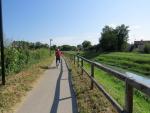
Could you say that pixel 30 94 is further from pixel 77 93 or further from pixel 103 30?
pixel 103 30

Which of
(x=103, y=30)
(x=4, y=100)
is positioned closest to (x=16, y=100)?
(x=4, y=100)

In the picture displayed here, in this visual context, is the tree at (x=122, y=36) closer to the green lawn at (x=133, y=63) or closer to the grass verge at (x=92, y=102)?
the green lawn at (x=133, y=63)

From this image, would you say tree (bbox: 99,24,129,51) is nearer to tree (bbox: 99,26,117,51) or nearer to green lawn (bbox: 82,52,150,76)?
tree (bbox: 99,26,117,51)

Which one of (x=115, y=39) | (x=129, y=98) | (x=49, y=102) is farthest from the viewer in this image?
(x=115, y=39)

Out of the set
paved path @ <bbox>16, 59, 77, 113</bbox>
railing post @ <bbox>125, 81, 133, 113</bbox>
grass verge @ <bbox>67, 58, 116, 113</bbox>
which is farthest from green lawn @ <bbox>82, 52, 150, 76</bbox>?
railing post @ <bbox>125, 81, 133, 113</bbox>

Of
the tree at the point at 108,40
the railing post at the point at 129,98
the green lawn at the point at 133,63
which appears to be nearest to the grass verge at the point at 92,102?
the railing post at the point at 129,98

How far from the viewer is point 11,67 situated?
21047 mm

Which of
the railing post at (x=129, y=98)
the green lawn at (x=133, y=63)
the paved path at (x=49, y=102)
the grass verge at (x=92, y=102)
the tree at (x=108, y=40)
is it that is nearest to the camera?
the railing post at (x=129, y=98)

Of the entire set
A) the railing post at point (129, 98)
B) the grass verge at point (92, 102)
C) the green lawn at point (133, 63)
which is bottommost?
the green lawn at point (133, 63)

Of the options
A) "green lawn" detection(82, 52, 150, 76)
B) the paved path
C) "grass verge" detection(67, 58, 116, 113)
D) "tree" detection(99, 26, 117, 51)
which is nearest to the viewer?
"grass verge" detection(67, 58, 116, 113)

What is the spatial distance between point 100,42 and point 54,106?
103790 mm

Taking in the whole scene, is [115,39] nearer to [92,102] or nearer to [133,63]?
[133,63]

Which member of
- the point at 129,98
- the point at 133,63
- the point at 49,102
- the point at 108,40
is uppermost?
the point at 108,40

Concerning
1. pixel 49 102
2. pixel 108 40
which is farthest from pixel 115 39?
pixel 49 102
